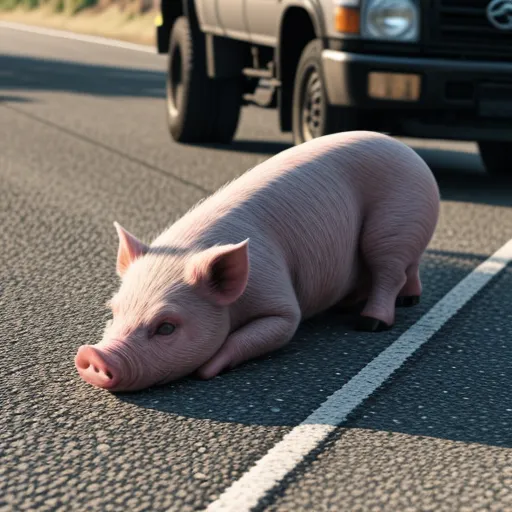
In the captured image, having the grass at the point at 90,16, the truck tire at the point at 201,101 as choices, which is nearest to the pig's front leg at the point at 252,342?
the truck tire at the point at 201,101

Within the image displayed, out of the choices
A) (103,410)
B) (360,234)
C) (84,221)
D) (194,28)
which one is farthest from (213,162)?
(103,410)

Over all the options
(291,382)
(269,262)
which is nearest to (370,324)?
(269,262)

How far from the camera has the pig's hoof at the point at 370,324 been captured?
16.4 feet

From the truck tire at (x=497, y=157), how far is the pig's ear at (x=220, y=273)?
5631 mm

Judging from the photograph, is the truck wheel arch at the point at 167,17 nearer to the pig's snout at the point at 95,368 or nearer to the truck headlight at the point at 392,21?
the truck headlight at the point at 392,21

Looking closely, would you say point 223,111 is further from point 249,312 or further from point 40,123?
point 249,312

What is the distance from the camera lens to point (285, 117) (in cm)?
952

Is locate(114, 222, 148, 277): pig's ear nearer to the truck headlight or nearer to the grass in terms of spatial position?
the truck headlight

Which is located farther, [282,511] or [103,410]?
[103,410]

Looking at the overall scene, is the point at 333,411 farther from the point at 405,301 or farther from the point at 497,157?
the point at 497,157

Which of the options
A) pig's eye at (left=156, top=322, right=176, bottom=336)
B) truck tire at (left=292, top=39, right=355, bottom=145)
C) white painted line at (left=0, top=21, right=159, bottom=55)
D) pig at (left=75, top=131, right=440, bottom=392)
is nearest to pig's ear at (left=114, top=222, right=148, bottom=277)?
pig at (left=75, top=131, right=440, bottom=392)

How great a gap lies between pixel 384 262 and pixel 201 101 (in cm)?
600

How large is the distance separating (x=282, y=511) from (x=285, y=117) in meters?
6.48

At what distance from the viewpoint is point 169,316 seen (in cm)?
415
